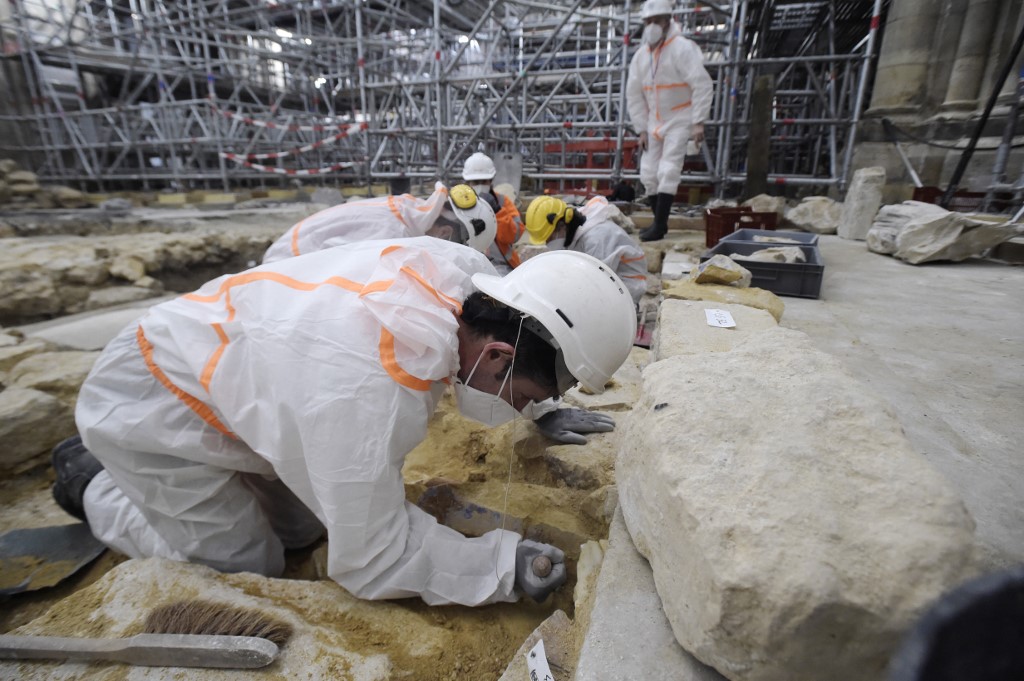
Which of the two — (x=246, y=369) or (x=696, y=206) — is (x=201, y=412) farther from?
(x=696, y=206)

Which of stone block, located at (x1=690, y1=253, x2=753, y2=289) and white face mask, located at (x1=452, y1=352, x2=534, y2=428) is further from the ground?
stone block, located at (x1=690, y1=253, x2=753, y2=289)

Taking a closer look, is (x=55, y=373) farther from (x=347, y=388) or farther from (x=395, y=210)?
(x=347, y=388)

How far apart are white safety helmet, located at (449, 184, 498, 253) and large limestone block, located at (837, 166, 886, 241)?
12.9 ft

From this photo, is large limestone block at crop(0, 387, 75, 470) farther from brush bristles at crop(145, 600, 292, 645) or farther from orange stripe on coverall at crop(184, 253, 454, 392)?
brush bristles at crop(145, 600, 292, 645)

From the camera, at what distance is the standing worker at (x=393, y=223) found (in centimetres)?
373

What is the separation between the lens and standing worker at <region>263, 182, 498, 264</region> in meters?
3.73

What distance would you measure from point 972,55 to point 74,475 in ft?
31.0

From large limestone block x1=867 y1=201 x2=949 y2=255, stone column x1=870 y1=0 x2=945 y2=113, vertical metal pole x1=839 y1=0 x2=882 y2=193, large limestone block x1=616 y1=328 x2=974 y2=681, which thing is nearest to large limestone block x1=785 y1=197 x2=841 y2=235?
vertical metal pole x1=839 y1=0 x2=882 y2=193

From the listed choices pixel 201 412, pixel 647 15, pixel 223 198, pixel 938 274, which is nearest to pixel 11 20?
pixel 223 198

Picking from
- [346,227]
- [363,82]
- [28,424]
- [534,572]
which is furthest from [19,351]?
[363,82]

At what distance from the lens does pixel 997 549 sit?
46.6 inches

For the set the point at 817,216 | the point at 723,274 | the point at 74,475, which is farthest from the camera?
the point at 817,216

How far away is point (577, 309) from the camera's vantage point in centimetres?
164

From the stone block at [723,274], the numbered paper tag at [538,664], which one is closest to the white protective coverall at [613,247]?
the stone block at [723,274]
